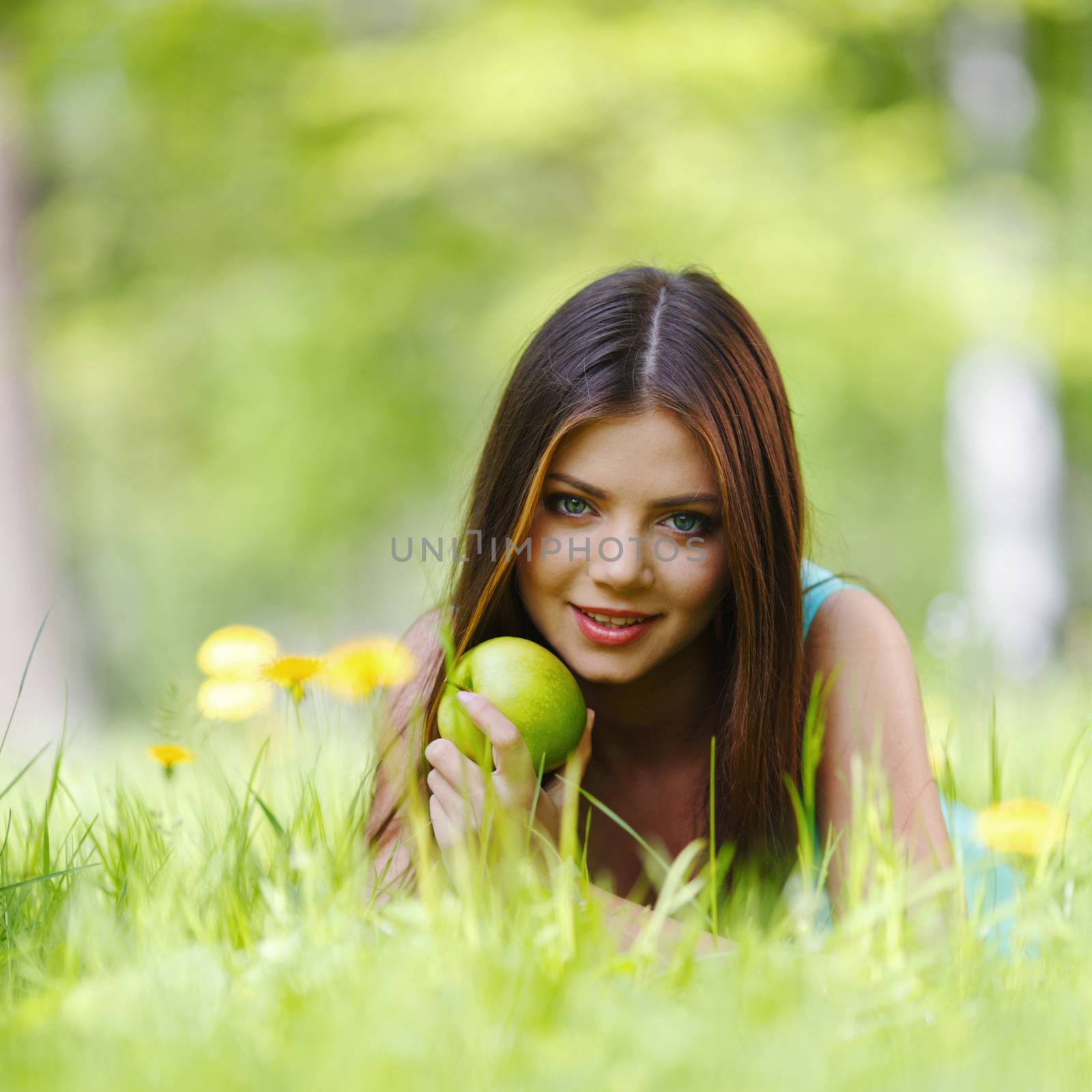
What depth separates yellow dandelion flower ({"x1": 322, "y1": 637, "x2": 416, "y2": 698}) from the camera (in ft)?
7.66

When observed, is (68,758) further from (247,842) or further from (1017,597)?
(1017,597)

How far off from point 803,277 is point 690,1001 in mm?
6648

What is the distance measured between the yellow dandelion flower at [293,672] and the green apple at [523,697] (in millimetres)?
250

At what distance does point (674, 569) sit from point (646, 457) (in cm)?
21

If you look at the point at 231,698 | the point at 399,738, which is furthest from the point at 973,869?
the point at 231,698

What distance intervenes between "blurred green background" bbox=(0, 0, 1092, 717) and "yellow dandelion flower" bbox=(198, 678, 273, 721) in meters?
4.74

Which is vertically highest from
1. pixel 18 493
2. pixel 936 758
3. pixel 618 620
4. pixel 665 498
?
pixel 18 493

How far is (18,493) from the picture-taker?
7.36 metres

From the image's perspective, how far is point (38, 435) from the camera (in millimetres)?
7492

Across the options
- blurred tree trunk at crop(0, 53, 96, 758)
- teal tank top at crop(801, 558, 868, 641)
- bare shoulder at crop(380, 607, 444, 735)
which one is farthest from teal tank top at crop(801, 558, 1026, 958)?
blurred tree trunk at crop(0, 53, 96, 758)

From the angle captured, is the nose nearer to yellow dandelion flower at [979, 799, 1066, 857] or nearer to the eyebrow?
the eyebrow

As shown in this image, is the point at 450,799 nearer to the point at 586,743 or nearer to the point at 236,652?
the point at 586,743

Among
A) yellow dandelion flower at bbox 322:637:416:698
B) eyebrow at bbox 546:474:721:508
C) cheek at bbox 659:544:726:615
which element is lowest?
yellow dandelion flower at bbox 322:637:416:698

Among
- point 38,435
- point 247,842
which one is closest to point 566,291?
point 38,435
